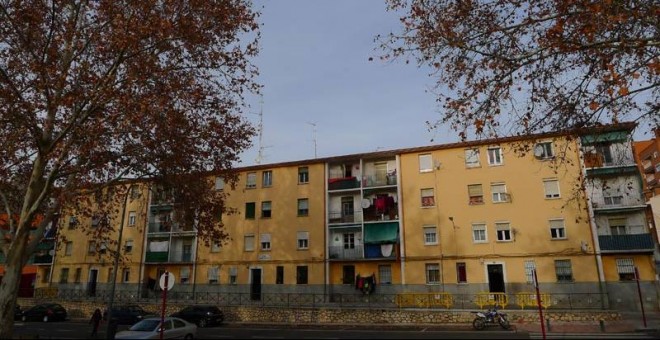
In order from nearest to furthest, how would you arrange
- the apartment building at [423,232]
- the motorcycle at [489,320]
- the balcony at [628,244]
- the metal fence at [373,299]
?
the motorcycle at [489,320] → the metal fence at [373,299] → the balcony at [628,244] → the apartment building at [423,232]

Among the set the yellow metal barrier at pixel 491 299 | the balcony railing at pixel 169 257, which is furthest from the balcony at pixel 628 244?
the balcony railing at pixel 169 257

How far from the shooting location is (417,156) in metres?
36.7

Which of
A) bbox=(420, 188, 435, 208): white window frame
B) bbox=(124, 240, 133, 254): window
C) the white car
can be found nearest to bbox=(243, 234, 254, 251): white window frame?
bbox=(124, 240, 133, 254): window

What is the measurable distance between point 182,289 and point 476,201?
26514 millimetres

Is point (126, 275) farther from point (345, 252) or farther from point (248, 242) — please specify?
point (345, 252)

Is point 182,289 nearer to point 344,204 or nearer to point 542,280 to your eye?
point 344,204

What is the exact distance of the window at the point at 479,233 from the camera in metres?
33.4

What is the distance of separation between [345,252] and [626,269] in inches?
771

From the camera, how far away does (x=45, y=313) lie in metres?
33.1

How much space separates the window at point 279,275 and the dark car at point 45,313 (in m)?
16.1

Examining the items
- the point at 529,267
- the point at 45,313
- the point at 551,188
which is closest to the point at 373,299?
the point at 529,267

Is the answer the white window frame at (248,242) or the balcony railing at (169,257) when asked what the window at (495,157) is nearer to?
the white window frame at (248,242)

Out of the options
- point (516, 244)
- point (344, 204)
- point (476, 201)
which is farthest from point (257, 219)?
point (516, 244)

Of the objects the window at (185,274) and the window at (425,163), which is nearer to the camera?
the window at (425,163)
